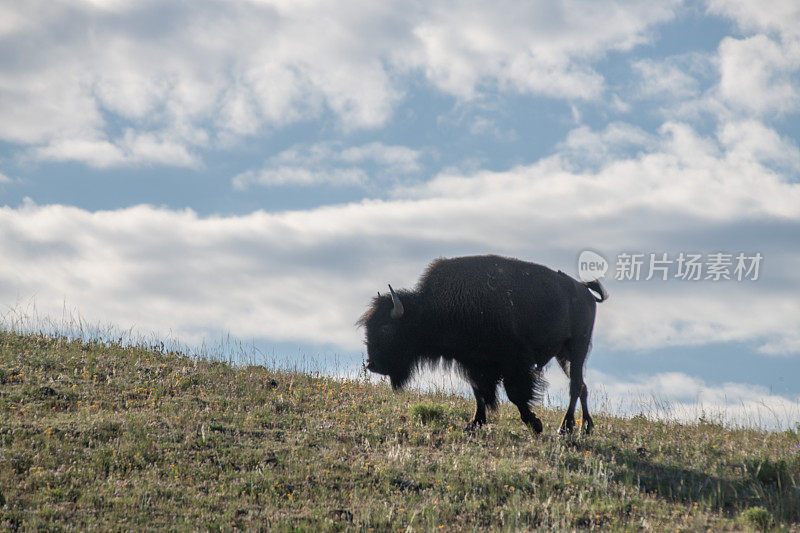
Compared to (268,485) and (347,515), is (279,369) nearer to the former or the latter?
(268,485)

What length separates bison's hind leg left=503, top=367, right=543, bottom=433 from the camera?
38.4ft

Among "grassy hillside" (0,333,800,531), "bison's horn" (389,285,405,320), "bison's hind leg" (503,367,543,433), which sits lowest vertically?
"grassy hillside" (0,333,800,531)

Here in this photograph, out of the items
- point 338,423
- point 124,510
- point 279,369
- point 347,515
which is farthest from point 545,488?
point 279,369

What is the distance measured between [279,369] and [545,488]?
8571mm

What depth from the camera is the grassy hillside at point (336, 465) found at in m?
8.18

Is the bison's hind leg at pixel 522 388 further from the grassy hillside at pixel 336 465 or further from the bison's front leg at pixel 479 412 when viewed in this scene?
the bison's front leg at pixel 479 412

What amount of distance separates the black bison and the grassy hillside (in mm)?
796

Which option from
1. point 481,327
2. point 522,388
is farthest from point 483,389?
point 481,327

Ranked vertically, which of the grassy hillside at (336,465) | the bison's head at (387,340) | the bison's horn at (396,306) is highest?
the bison's horn at (396,306)

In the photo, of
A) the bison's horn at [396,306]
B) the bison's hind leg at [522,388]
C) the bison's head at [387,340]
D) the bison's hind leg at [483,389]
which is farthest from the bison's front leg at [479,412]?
the bison's horn at [396,306]

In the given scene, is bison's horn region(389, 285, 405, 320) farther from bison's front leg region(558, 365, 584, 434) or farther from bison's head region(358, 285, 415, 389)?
bison's front leg region(558, 365, 584, 434)

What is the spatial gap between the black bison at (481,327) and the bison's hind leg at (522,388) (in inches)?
0.7

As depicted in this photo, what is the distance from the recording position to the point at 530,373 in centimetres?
1179

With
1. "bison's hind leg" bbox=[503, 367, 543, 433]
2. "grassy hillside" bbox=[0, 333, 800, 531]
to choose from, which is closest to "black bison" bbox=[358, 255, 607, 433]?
"bison's hind leg" bbox=[503, 367, 543, 433]
